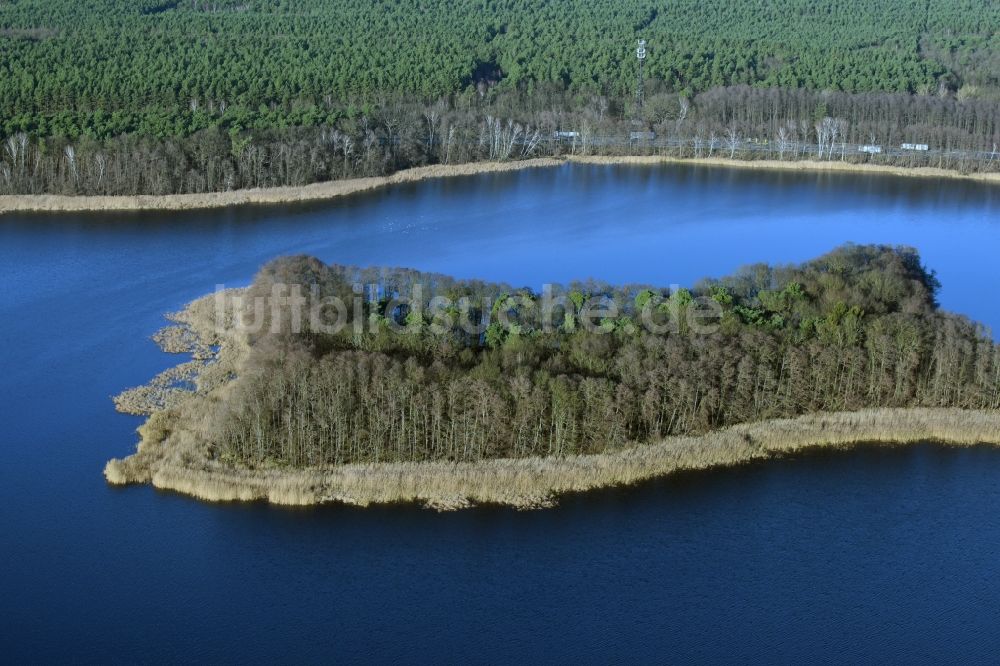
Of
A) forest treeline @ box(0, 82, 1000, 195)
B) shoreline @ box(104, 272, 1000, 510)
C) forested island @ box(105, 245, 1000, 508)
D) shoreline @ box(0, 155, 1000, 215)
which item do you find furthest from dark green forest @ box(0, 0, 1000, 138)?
shoreline @ box(104, 272, 1000, 510)

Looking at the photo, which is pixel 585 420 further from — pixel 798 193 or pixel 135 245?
pixel 798 193

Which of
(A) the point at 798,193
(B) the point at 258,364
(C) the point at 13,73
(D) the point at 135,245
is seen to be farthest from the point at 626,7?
(B) the point at 258,364

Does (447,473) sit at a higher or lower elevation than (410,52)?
lower

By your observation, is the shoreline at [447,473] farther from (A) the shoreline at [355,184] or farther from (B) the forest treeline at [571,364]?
(A) the shoreline at [355,184]

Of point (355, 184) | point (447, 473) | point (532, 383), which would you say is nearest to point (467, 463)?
point (447, 473)

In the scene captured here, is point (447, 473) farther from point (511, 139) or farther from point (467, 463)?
point (511, 139)

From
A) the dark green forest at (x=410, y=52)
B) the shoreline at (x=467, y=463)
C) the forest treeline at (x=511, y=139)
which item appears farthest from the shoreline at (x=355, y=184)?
the shoreline at (x=467, y=463)

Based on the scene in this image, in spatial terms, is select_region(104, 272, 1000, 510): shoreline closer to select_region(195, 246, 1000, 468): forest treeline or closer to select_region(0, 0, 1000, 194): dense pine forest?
select_region(195, 246, 1000, 468): forest treeline
